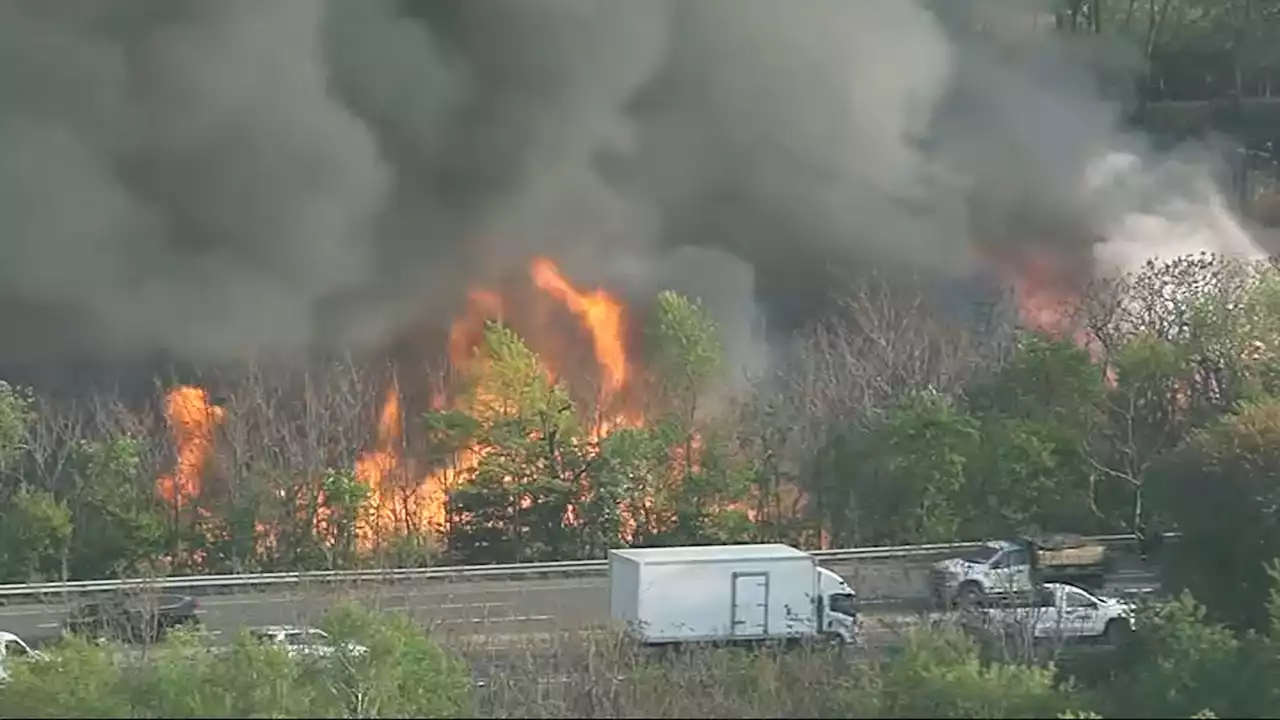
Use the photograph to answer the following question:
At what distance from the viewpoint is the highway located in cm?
1527

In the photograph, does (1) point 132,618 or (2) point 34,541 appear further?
(2) point 34,541

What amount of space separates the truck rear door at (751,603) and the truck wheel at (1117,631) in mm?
2996

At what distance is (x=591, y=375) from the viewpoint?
→ 2459 cm

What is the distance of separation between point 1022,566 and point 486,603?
550 cm

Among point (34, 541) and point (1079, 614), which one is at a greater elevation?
point (34, 541)

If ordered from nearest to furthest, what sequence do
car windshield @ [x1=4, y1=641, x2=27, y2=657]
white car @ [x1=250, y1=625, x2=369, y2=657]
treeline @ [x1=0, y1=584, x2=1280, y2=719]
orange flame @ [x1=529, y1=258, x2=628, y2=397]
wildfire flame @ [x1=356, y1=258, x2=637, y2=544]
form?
treeline @ [x1=0, y1=584, x2=1280, y2=719], white car @ [x1=250, y1=625, x2=369, y2=657], car windshield @ [x1=4, y1=641, x2=27, y2=657], wildfire flame @ [x1=356, y1=258, x2=637, y2=544], orange flame @ [x1=529, y1=258, x2=628, y2=397]

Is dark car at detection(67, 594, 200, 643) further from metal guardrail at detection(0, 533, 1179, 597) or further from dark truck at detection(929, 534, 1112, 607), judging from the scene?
dark truck at detection(929, 534, 1112, 607)

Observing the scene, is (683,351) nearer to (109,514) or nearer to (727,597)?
(109,514)

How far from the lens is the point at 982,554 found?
1820cm

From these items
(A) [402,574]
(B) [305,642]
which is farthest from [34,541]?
(B) [305,642]

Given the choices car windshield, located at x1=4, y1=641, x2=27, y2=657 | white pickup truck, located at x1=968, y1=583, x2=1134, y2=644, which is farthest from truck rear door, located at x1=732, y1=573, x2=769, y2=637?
car windshield, located at x1=4, y1=641, x2=27, y2=657

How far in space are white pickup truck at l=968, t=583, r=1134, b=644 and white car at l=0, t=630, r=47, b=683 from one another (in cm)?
695

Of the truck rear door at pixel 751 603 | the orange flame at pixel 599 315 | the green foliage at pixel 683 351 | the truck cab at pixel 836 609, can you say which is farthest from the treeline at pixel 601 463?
the truck rear door at pixel 751 603

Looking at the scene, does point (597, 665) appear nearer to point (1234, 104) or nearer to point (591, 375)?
point (591, 375)
